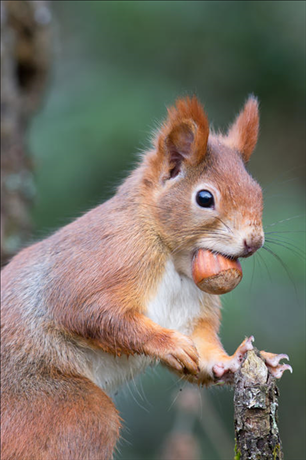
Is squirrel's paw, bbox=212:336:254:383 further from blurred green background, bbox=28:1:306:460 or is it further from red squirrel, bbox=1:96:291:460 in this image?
blurred green background, bbox=28:1:306:460

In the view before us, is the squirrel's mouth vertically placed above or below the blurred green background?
below

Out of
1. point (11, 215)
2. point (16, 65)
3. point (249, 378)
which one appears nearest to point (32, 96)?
point (16, 65)

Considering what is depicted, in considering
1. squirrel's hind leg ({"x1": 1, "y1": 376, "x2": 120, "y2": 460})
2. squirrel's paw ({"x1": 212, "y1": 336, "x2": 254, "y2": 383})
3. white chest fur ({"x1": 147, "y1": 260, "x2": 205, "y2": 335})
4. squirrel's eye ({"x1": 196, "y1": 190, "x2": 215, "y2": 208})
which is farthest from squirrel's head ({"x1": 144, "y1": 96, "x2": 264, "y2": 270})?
squirrel's hind leg ({"x1": 1, "y1": 376, "x2": 120, "y2": 460})

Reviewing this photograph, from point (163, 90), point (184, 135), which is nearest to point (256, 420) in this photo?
point (184, 135)

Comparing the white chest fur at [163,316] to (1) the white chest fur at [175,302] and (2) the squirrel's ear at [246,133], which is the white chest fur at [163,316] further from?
(2) the squirrel's ear at [246,133]

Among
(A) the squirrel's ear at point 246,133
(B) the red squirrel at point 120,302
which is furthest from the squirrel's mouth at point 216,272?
(A) the squirrel's ear at point 246,133
